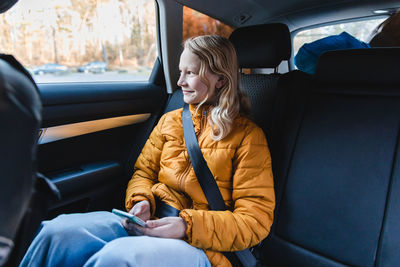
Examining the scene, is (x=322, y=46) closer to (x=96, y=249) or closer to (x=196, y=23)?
(x=196, y=23)

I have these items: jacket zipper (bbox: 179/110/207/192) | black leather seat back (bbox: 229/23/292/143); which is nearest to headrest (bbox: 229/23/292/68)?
black leather seat back (bbox: 229/23/292/143)

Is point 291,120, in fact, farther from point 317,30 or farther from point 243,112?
point 317,30

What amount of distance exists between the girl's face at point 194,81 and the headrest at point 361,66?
1.55ft

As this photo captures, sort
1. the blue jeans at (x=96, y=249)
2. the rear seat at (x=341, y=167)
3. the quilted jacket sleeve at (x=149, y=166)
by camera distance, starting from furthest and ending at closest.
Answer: the quilted jacket sleeve at (x=149, y=166), the rear seat at (x=341, y=167), the blue jeans at (x=96, y=249)

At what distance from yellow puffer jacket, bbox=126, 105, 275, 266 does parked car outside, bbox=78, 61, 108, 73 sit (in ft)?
1.83

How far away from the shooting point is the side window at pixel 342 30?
2.12 metres

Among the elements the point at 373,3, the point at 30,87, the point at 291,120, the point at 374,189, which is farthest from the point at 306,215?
the point at 373,3

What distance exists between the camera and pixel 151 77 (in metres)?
2.10

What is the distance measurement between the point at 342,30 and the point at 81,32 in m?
1.75

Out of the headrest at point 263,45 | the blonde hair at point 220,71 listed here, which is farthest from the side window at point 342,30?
the blonde hair at point 220,71

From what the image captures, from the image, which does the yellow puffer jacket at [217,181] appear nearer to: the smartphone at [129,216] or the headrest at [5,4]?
the smartphone at [129,216]

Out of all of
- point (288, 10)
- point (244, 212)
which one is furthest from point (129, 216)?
point (288, 10)

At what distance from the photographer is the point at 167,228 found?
1.07 m

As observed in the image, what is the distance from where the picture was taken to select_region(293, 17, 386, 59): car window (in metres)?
2.11
